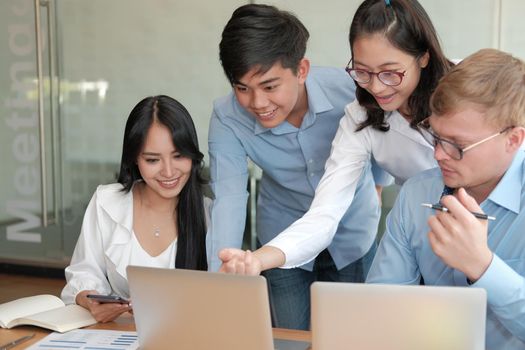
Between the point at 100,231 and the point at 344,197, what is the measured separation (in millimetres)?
814

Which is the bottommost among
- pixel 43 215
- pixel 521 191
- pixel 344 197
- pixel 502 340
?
pixel 43 215

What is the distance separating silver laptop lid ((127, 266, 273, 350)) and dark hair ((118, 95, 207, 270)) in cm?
76

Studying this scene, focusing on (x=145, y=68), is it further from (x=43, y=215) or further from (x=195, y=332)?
(x=195, y=332)

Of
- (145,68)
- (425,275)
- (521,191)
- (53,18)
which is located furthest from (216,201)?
(53,18)

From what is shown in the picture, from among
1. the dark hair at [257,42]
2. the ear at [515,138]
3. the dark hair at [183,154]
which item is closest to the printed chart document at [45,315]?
the dark hair at [183,154]

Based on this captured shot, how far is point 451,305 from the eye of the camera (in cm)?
138

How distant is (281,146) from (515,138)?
94 cm

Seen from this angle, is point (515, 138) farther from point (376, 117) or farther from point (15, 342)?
point (15, 342)

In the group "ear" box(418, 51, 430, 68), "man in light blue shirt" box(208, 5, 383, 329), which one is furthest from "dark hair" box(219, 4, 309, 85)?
"ear" box(418, 51, 430, 68)

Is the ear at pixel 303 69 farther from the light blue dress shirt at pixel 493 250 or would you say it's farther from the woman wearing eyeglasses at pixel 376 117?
the light blue dress shirt at pixel 493 250

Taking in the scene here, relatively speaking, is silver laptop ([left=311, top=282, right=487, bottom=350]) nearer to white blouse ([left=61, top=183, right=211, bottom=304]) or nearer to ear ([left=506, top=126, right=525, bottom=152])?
ear ([left=506, top=126, right=525, bottom=152])

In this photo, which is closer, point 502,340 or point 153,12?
point 502,340

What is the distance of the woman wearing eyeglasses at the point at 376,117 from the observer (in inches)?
76.8

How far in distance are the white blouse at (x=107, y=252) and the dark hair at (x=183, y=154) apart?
49 mm
